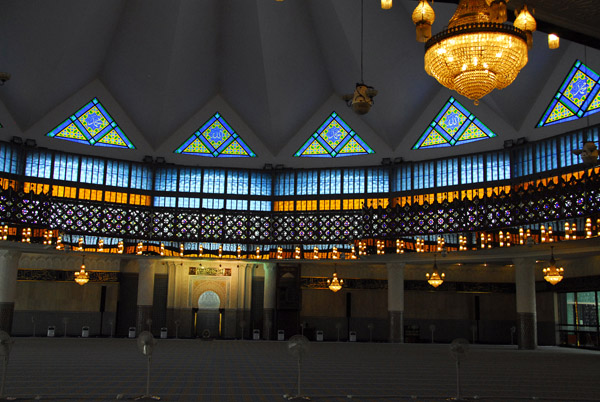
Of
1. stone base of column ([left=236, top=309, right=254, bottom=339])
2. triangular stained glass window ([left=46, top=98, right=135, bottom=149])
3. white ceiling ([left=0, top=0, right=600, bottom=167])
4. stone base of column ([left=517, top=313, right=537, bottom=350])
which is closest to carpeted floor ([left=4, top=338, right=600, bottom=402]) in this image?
stone base of column ([left=517, top=313, right=537, bottom=350])

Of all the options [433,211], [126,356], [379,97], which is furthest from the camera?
[379,97]

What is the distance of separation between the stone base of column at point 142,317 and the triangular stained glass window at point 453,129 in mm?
18722

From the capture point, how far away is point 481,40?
10.0 metres

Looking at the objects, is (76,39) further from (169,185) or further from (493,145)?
(493,145)

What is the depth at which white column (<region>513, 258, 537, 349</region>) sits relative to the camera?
31156 millimetres

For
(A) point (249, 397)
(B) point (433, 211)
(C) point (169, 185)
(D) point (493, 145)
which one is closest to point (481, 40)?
(A) point (249, 397)

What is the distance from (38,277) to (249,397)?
28816mm

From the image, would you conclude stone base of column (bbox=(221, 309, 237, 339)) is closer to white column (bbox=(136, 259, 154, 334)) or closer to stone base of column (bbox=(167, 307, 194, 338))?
stone base of column (bbox=(167, 307, 194, 338))

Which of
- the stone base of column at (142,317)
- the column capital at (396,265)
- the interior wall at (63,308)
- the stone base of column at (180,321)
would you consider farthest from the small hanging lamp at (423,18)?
the interior wall at (63,308)

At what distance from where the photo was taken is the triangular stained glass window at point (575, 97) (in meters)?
28.8

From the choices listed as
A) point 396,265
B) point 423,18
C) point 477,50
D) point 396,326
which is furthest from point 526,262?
point 477,50

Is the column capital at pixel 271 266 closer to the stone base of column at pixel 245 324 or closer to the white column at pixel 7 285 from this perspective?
the stone base of column at pixel 245 324

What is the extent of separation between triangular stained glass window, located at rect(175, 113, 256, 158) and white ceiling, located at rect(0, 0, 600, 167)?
0.46m

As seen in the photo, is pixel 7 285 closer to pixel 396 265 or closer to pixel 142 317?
pixel 142 317
